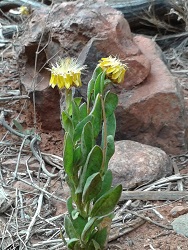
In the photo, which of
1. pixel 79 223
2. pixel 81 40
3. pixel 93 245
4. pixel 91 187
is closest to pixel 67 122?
pixel 91 187

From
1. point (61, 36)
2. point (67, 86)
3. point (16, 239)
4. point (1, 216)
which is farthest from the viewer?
point (61, 36)


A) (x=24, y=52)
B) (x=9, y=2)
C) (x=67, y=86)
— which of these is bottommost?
(x=9, y=2)

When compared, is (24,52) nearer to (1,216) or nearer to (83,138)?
(1,216)

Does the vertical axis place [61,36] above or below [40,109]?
above

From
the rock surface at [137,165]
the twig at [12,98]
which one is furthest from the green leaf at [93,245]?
the twig at [12,98]

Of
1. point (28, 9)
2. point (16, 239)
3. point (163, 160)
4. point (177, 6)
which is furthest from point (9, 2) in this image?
point (16, 239)

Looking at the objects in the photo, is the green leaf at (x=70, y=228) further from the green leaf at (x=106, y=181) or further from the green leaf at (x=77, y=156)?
the green leaf at (x=77, y=156)
